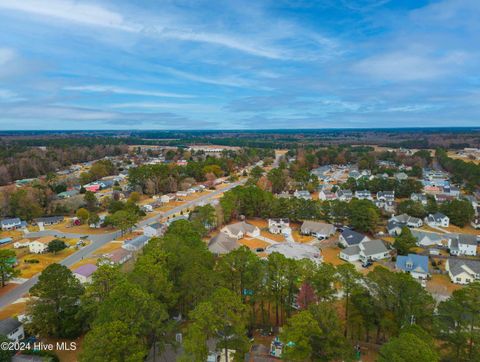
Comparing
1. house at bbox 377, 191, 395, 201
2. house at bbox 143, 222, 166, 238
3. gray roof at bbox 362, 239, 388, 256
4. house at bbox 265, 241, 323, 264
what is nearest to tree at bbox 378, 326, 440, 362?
house at bbox 265, 241, 323, 264

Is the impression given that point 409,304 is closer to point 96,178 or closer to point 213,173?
point 213,173

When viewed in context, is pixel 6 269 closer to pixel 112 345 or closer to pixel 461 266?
pixel 112 345

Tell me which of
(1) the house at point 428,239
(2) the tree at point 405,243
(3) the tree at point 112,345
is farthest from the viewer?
(1) the house at point 428,239

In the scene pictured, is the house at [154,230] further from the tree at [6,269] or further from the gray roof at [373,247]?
the gray roof at [373,247]

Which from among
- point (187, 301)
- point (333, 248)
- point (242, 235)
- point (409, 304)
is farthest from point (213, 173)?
point (409, 304)

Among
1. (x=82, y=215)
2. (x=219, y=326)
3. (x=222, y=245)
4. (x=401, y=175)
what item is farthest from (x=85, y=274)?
(x=401, y=175)

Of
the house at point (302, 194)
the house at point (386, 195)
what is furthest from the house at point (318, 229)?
the house at point (386, 195)

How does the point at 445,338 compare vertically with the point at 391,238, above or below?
above
